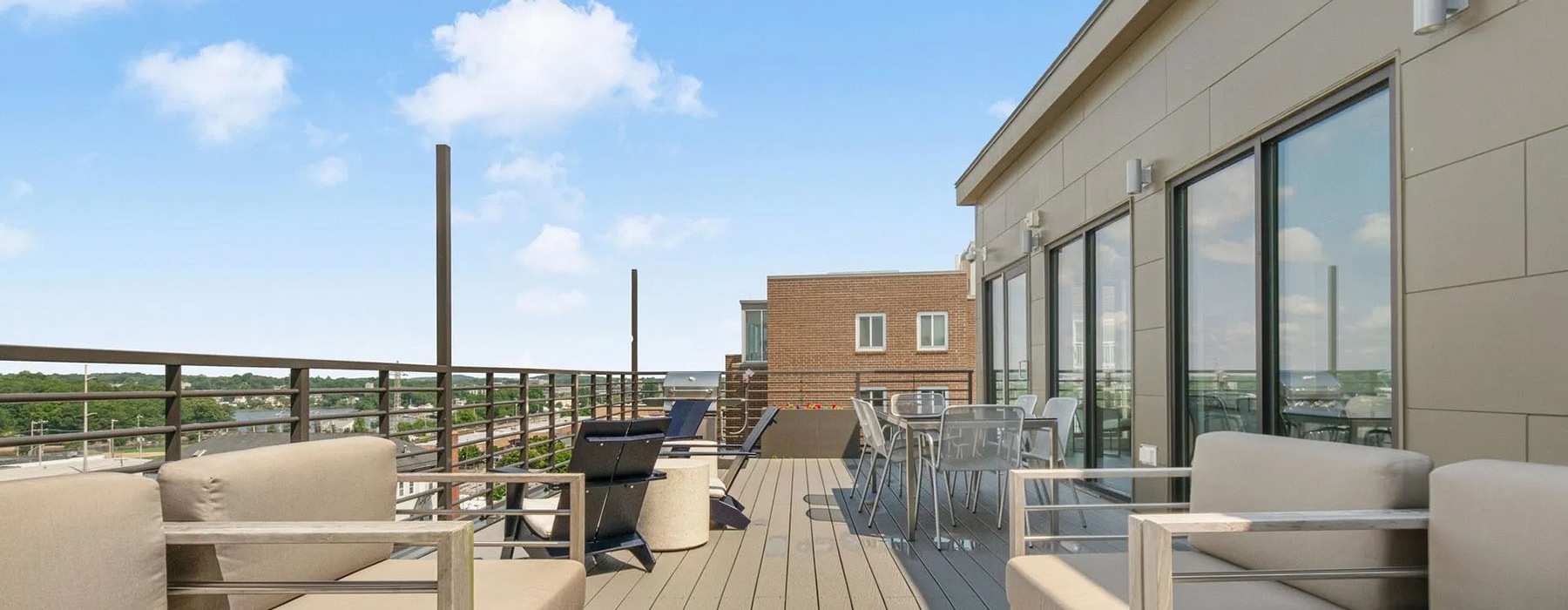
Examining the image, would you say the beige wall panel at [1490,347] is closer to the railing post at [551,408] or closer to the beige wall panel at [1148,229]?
the beige wall panel at [1148,229]

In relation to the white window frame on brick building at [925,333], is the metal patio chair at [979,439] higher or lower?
lower

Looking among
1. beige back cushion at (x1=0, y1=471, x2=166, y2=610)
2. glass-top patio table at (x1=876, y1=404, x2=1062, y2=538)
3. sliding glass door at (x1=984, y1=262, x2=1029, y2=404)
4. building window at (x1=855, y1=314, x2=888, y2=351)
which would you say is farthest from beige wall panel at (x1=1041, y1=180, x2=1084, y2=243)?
building window at (x1=855, y1=314, x2=888, y2=351)

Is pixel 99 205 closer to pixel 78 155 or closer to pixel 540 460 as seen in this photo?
pixel 78 155

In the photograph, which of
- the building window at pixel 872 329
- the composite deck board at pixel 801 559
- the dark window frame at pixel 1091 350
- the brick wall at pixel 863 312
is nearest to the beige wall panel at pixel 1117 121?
the dark window frame at pixel 1091 350

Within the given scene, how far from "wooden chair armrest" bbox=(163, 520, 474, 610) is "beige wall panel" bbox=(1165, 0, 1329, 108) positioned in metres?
3.70

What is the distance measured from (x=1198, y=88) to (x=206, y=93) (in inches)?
585

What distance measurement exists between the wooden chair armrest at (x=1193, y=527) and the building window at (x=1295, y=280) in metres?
1.62

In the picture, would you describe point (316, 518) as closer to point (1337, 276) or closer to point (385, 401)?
point (385, 401)

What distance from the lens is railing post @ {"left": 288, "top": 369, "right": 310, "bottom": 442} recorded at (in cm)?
338

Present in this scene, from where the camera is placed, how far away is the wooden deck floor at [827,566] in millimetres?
3444

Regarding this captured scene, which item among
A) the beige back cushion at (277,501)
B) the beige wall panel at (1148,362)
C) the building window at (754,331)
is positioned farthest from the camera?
the building window at (754,331)

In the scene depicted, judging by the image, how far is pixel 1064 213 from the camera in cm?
675

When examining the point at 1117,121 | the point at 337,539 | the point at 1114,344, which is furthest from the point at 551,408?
the point at 337,539

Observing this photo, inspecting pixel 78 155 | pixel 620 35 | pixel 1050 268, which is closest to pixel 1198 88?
pixel 1050 268
